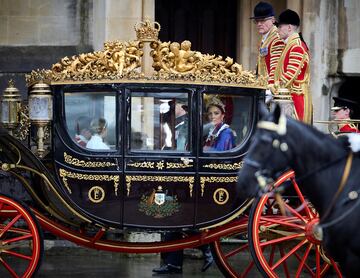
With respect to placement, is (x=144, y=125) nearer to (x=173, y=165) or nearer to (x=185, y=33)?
(x=173, y=165)

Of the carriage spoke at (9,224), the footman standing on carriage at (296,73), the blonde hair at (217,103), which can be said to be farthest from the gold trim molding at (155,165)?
the footman standing on carriage at (296,73)

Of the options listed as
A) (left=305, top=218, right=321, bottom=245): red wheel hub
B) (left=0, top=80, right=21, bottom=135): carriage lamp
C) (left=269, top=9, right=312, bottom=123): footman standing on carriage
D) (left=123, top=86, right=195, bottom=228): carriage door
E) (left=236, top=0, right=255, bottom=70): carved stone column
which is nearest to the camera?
(left=305, top=218, right=321, bottom=245): red wheel hub

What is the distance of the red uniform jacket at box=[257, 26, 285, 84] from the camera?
11.9 metres

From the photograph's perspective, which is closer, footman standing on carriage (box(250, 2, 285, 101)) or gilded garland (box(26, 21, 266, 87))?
gilded garland (box(26, 21, 266, 87))

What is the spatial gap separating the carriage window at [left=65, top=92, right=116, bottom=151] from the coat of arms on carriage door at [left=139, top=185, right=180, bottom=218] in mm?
571

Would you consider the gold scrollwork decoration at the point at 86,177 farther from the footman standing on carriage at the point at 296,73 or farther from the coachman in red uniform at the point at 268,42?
the coachman in red uniform at the point at 268,42

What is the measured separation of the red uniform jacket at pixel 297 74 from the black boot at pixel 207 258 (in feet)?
6.76

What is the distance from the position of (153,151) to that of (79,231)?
3.88 feet

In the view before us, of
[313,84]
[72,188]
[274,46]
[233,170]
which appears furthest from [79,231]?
[313,84]

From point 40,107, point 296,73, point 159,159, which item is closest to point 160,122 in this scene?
point 159,159

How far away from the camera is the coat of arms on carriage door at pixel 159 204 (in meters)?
10.6

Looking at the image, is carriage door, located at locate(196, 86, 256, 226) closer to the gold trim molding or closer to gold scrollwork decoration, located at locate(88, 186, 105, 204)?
the gold trim molding

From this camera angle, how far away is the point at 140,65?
35.6 feet

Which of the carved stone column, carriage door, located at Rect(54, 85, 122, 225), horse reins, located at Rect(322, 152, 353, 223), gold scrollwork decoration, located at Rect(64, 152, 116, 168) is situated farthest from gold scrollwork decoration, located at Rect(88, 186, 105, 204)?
the carved stone column
